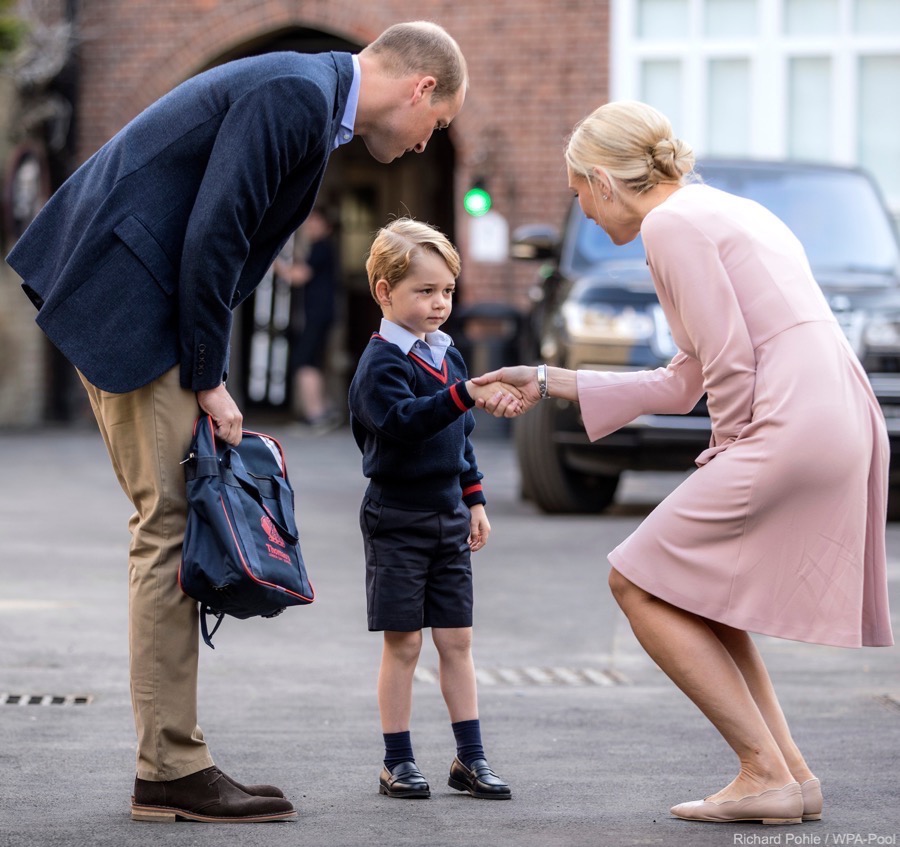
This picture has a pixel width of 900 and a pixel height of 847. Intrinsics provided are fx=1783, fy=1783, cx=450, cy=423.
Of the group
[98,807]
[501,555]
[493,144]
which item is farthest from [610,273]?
[493,144]

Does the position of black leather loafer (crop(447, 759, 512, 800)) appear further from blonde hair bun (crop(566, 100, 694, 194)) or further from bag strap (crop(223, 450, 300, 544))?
blonde hair bun (crop(566, 100, 694, 194))

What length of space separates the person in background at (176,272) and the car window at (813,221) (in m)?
6.37

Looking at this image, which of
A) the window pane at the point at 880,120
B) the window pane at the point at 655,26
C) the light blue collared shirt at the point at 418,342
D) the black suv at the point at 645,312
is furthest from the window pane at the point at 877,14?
the light blue collared shirt at the point at 418,342

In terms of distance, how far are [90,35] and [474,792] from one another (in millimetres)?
15161

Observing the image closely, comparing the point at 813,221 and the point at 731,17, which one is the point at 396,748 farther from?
the point at 731,17

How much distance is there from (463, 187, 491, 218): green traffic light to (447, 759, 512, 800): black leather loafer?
42.6 ft

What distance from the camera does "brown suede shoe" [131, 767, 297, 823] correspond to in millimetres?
3988

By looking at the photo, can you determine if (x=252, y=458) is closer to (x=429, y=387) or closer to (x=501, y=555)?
(x=429, y=387)

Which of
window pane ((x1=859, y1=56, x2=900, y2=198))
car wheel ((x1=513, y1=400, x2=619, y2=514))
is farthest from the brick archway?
car wheel ((x1=513, y1=400, x2=619, y2=514))

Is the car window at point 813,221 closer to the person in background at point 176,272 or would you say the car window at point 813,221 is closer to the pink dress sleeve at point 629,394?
the pink dress sleeve at point 629,394

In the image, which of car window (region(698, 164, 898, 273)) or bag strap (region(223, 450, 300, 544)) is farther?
car window (region(698, 164, 898, 273))

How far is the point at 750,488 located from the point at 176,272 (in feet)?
4.45

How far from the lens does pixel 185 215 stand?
3.97 m

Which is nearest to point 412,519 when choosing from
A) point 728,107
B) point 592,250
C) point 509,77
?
point 592,250
